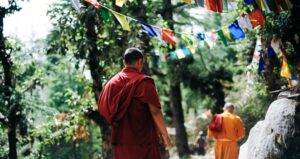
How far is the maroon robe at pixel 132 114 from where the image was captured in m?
4.50

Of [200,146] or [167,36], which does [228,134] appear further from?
[200,146]

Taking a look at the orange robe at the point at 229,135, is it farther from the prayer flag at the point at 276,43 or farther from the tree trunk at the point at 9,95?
the tree trunk at the point at 9,95

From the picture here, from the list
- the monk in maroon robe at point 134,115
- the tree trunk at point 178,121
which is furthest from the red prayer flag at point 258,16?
the tree trunk at point 178,121

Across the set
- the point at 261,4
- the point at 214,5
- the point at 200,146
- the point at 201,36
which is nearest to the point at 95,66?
the point at 214,5

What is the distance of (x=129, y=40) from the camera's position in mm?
10711

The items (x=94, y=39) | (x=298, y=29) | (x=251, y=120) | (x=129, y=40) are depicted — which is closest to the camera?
(x=298, y=29)

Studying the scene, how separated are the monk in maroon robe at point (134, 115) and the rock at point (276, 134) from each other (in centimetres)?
424

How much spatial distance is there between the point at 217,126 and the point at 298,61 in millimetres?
2284

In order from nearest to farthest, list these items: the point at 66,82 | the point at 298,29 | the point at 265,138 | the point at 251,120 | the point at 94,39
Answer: the point at 265,138 < the point at 298,29 < the point at 94,39 < the point at 251,120 < the point at 66,82

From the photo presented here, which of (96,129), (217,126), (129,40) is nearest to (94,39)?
(129,40)

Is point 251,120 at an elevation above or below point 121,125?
below

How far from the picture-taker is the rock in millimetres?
8359

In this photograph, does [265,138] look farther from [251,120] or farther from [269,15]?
[251,120]

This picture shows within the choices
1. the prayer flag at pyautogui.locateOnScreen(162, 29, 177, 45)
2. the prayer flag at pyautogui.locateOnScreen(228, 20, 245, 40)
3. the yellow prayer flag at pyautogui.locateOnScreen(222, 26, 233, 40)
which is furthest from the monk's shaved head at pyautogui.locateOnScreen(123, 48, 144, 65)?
the yellow prayer flag at pyautogui.locateOnScreen(222, 26, 233, 40)
